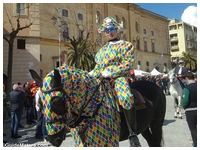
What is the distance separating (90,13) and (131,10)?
438 inches

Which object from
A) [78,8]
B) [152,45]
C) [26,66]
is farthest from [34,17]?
[152,45]

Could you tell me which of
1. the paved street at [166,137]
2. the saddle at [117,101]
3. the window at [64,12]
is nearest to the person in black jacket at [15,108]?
the paved street at [166,137]

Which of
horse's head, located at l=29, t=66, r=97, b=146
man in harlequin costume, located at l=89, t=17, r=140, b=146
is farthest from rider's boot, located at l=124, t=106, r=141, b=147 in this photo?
horse's head, located at l=29, t=66, r=97, b=146

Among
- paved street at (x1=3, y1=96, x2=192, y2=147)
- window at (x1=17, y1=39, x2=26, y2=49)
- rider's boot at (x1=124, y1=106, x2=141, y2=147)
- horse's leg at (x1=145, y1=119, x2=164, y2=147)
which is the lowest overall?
Result: paved street at (x1=3, y1=96, x2=192, y2=147)

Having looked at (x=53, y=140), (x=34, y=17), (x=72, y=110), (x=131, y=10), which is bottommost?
(x=53, y=140)

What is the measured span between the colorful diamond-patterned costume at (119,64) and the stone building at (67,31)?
17.5m

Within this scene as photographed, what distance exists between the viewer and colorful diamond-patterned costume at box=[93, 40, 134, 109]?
3348 millimetres

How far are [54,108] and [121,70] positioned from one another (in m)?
1.27

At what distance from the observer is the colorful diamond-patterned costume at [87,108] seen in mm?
2656

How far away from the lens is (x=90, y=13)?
35125 millimetres

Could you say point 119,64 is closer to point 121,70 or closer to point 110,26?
point 121,70

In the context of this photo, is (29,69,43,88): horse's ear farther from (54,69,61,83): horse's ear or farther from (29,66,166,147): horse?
(54,69,61,83): horse's ear

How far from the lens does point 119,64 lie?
349cm

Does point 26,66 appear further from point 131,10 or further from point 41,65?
point 131,10
